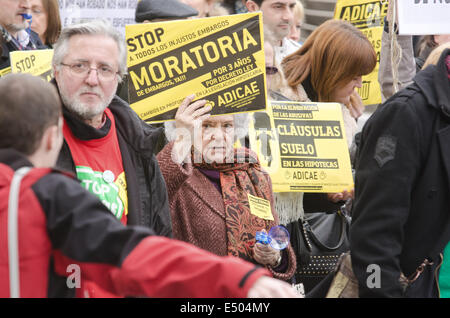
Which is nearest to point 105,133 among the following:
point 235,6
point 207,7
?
point 207,7

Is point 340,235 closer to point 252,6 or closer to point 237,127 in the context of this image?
point 237,127

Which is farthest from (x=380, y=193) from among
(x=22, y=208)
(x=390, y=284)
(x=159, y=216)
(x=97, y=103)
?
(x=22, y=208)

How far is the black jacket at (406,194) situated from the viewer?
3.29 metres

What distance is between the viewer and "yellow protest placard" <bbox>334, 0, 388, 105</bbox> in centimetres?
637

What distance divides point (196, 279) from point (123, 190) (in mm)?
1474

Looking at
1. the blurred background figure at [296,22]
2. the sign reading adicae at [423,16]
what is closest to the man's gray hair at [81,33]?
the sign reading adicae at [423,16]

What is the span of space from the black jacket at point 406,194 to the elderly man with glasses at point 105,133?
0.99 metres

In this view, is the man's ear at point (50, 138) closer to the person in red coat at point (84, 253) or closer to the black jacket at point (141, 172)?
the person in red coat at point (84, 253)

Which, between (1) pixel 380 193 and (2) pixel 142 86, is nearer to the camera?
(1) pixel 380 193

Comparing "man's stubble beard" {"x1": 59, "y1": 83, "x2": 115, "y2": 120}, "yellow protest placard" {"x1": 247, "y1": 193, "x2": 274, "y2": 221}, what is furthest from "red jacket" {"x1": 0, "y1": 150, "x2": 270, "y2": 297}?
"yellow protest placard" {"x1": 247, "y1": 193, "x2": 274, "y2": 221}

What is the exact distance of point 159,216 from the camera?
3.78 metres
